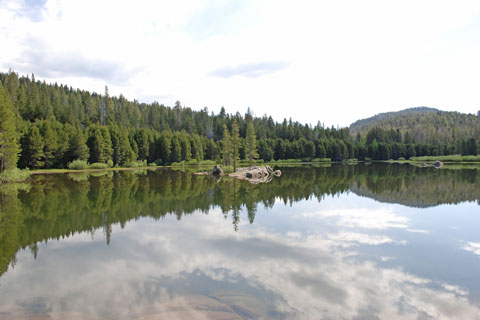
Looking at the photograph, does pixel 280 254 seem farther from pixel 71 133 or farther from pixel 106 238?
pixel 71 133

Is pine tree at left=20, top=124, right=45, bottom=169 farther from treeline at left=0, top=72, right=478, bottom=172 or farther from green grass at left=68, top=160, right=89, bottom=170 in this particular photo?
green grass at left=68, top=160, right=89, bottom=170

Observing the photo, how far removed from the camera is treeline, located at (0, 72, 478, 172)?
210 ft

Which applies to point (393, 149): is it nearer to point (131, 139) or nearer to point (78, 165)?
point (131, 139)

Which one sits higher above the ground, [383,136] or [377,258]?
[383,136]

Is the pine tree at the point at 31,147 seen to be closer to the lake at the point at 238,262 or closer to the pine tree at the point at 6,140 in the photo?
the pine tree at the point at 6,140

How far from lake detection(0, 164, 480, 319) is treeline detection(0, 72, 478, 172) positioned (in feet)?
115

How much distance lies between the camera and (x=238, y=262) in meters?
12.5

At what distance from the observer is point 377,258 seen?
13.2 meters

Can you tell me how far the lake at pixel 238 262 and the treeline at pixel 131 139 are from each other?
115 feet

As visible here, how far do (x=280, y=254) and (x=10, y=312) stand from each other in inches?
362

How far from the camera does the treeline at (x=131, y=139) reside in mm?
64062

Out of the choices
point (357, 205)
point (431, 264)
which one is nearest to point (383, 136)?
point (357, 205)

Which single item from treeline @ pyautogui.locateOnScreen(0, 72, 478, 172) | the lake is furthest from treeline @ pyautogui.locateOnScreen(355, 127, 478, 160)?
the lake

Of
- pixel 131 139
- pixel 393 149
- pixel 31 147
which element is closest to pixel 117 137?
pixel 131 139
